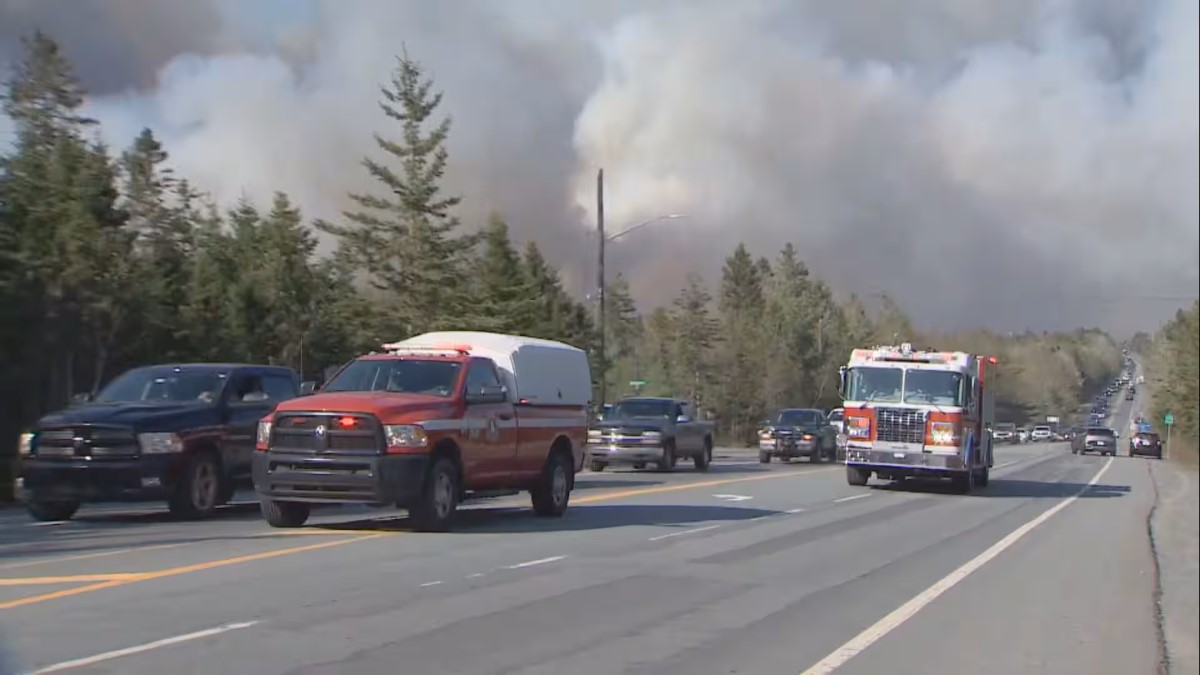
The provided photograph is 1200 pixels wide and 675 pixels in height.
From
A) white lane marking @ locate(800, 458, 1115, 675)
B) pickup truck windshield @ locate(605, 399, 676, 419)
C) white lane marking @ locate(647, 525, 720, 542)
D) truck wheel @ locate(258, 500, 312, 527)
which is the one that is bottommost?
white lane marking @ locate(800, 458, 1115, 675)

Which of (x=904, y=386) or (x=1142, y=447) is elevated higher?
(x=904, y=386)

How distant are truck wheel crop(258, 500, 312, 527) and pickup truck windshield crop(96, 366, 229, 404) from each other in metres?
2.35

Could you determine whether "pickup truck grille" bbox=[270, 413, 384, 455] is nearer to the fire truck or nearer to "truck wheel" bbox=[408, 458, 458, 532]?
"truck wheel" bbox=[408, 458, 458, 532]

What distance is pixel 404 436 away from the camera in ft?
49.5

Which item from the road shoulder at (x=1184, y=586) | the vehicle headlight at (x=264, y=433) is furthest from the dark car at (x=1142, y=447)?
the vehicle headlight at (x=264, y=433)

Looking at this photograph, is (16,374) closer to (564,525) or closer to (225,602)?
(564,525)

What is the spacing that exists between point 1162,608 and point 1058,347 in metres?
32.7

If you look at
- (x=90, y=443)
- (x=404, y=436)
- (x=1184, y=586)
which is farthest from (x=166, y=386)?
(x=1184, y=586)

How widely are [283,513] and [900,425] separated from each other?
14.3 meters

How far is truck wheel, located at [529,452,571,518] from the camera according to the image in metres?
18.2

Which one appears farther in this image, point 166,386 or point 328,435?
point 166,386

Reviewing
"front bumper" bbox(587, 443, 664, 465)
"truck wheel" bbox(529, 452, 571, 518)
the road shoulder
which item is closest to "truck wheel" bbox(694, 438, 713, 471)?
"front bumper" bbox(587, 443, 664, 465)

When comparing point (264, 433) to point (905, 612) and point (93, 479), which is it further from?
point (905, 612)

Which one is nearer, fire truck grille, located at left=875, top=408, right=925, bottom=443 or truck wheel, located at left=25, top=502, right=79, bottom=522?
truck wheel, located at left=25, top=502, right=79, bottom=522
